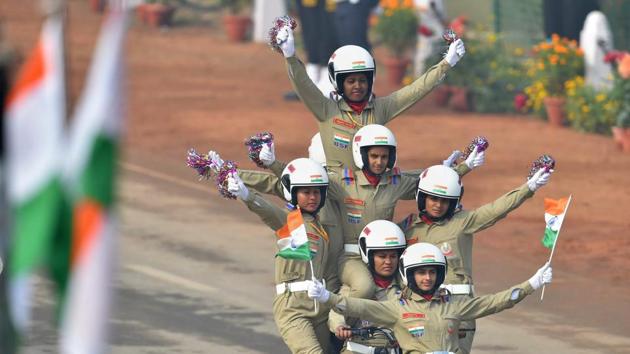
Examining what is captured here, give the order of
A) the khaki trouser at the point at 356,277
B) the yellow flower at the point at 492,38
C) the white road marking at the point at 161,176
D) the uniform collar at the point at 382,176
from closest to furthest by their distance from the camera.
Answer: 1. the khaki trouser at the point at 356,277
2. the uniform collar at the point at 382,176
3. the white road marking at the point at 161,176
4. the yellow flower at the point at 492,38

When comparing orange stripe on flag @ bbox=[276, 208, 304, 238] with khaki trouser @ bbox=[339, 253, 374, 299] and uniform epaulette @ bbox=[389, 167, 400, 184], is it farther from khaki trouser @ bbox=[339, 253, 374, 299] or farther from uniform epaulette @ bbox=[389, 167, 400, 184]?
uniform epaulette @ bbox=[389, 167, 400, 184]

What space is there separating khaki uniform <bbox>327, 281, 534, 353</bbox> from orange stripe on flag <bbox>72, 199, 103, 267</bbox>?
508 cm

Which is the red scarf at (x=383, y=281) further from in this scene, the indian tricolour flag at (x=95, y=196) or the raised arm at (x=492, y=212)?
the indian tricolour flag at (x=95, y=196)

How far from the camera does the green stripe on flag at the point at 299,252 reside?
41.8ft

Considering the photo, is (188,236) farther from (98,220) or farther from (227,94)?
(98,220)

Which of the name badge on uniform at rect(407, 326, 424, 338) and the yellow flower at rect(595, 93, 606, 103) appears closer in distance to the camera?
the name badge on uniform at rect(407, 326, 424, 338)

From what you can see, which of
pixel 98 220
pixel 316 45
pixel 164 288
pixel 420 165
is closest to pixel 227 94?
pixel 316 45

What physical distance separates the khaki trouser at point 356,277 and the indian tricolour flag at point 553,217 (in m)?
1.39

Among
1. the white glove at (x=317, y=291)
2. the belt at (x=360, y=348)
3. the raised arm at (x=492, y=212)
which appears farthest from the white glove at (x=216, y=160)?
the raised arm at (x=492, y=212)

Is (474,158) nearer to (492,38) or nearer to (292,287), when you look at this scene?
(292,287)

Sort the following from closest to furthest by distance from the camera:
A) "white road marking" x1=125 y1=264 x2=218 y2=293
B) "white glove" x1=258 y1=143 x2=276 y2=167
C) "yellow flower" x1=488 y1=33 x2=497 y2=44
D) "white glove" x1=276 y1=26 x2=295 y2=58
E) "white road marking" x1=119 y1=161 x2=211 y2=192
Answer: "white glove" x1=258 y1=143 x2=276 y2=167 < "white glove" x1=276 y1=26 x2=295 y2=58 < "white road marking" x1=125 y1=264 x2=218 y2=293 < "white road marking" x1=119 y1=161 x2=211 y2=192 < "yellow flower" x1=488 y1=33 x2=497 y2=44

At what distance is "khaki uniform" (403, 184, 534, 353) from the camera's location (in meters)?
13.5

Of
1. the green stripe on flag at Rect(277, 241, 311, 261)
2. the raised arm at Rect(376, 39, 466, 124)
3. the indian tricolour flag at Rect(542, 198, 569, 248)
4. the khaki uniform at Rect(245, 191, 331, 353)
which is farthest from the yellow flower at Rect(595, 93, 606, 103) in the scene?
the green stripe on flag at Rect(277, 241, 311, 261)

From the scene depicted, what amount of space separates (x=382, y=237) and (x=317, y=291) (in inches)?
35.4
